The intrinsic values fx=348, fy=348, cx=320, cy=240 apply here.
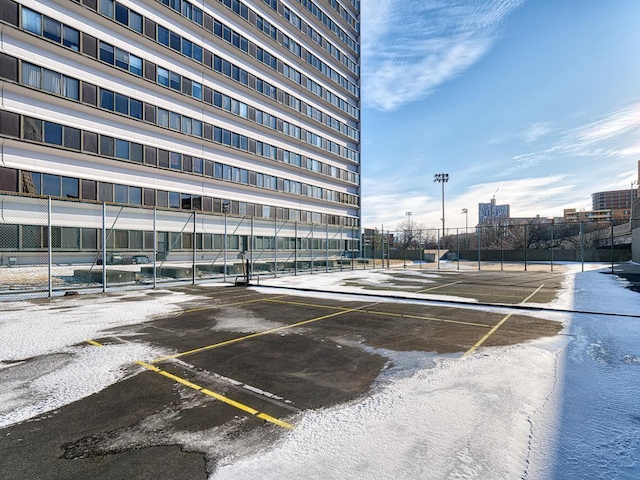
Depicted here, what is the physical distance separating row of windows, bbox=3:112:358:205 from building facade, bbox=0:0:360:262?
0.34 ft

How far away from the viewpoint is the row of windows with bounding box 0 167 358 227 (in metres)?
23.0

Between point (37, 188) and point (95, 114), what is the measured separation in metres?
6.97

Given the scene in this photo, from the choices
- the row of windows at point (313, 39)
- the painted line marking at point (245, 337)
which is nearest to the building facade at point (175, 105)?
the row of windows at point (313, 39)

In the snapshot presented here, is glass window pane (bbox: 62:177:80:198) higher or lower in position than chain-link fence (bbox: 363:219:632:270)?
higher

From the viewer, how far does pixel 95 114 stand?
2642cm

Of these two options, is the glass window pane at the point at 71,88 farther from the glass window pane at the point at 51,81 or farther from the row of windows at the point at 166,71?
the row of windows at the point at 166,71

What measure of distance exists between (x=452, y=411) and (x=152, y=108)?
33123 millimetres

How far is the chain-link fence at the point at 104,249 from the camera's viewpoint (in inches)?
659

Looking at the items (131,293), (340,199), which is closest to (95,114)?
(131,293)

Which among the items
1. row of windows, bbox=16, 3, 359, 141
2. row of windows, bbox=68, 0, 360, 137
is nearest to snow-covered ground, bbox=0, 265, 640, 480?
row of windows, bbox=16, 3, 359, 141

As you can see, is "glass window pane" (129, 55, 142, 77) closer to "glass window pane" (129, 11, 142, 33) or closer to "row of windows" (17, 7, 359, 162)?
"row of windows" (17, 7, 359, 162)

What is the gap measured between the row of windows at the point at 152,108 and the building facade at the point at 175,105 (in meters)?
0.10

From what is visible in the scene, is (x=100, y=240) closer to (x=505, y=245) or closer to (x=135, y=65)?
(x=135, y=65)

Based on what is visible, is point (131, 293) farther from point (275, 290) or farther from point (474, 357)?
point (474, 357)
